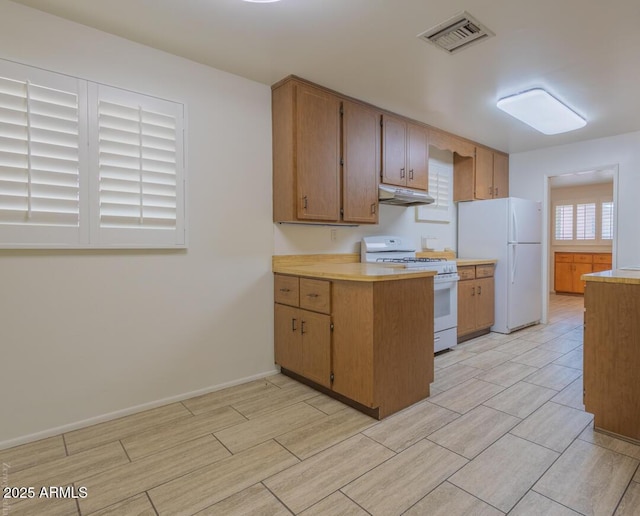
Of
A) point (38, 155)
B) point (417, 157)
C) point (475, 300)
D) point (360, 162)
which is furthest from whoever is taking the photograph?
point (475, 300)

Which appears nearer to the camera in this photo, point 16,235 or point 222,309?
point 16,235

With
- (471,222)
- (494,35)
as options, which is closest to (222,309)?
(494,35)

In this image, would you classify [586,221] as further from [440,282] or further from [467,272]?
[440,282]

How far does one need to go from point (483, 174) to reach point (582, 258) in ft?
13.9

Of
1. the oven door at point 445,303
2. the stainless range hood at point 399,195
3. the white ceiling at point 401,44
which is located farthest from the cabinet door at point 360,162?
the oven door at point 445,303

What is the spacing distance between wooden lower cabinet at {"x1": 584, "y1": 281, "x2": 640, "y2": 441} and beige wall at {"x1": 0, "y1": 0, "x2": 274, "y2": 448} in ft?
7.14

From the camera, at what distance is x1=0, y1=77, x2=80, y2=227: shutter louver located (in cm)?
189

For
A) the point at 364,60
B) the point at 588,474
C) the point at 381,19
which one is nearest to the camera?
the point at 588,474

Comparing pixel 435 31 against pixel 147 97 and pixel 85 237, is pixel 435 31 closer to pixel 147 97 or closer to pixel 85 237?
pixel 147 97

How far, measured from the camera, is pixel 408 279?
7.64 ft

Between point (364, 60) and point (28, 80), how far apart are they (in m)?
2.00

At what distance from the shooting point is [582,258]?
720 centimetres

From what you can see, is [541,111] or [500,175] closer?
[541,111]

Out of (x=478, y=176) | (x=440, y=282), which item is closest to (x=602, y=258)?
(x=478, y=176)
